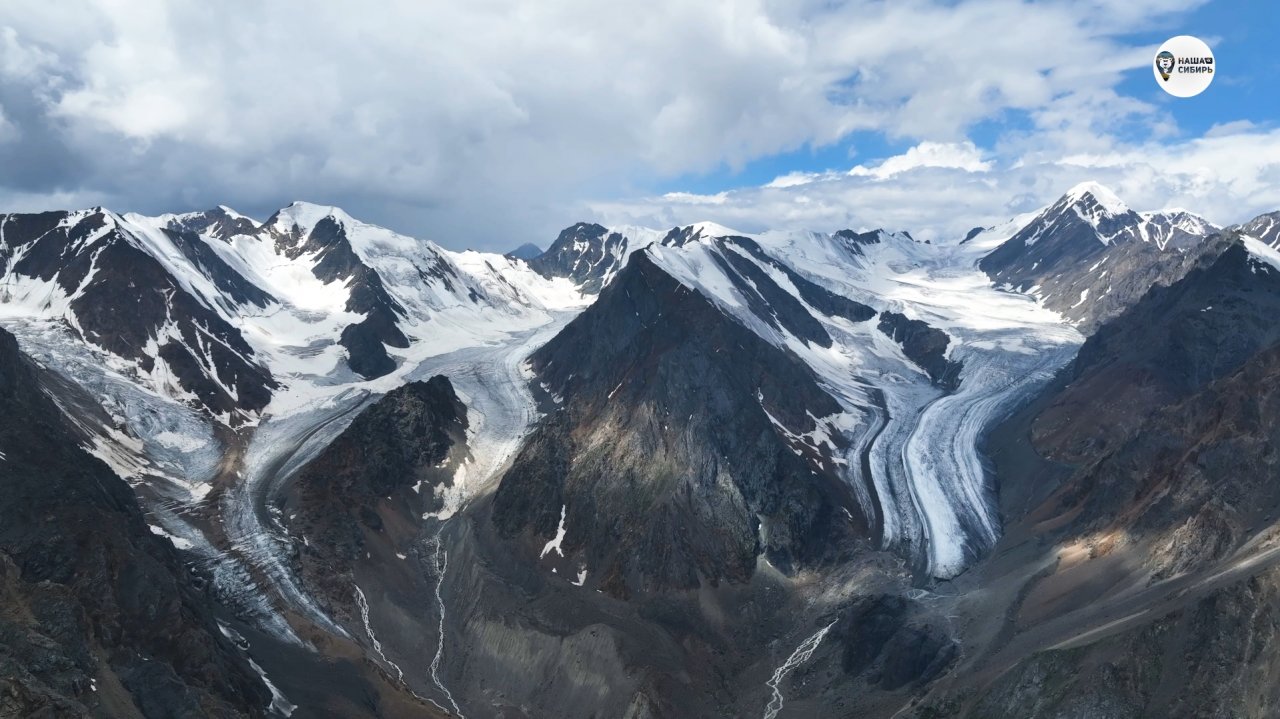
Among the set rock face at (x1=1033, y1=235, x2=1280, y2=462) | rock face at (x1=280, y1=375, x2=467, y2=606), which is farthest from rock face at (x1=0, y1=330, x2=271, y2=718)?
rock face at (x1=1033, y1=235, x2=1280, y2=462)

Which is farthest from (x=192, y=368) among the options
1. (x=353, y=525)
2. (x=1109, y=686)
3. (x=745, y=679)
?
(x=1109, y=686)

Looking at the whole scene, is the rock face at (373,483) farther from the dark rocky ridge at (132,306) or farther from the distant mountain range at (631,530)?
the dark rocky ridge at (132,306)

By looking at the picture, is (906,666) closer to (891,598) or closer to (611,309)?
(891,598)

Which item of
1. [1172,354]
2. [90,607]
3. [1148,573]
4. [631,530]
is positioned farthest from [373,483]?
[1172,354]

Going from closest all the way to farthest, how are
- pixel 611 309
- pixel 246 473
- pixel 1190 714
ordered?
pixel 1190 714 < pixel 246 473 < pixel 611 309

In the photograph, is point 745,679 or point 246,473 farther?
point 246,473

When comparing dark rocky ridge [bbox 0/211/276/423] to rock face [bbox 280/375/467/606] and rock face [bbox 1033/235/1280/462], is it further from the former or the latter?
rock face [bbox 1033/235/1280/462]

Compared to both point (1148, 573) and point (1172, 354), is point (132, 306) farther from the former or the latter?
point (1172, 354)
